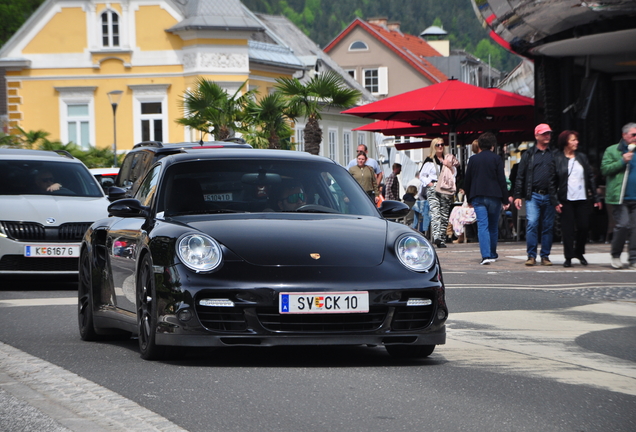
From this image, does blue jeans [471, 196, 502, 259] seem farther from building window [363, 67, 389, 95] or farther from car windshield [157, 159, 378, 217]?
building window [363, 67, 389, 95]

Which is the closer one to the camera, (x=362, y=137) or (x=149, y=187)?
(x=149, y=187)

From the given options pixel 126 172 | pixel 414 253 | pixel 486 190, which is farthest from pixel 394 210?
pixel 126 172

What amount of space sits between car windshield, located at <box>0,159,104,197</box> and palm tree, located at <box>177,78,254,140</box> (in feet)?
65.5

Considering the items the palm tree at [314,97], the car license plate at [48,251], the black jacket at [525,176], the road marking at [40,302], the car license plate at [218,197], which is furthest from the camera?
the palm tree at [314,97]

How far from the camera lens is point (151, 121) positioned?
5147 centimetres

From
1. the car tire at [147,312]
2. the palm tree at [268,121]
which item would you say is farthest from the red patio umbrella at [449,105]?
the car tire at [147,312]

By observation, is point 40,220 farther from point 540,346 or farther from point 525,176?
point 540,346

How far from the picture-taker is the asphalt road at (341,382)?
18.2ft

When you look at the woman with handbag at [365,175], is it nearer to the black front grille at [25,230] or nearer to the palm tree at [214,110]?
the black front grille at [25,230]

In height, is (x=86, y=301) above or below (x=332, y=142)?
below

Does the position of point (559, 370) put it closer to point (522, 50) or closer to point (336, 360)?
point (336, 360)

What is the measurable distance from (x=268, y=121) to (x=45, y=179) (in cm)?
2033

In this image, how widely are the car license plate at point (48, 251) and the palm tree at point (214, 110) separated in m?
21.6

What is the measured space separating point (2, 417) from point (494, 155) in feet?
39.6
